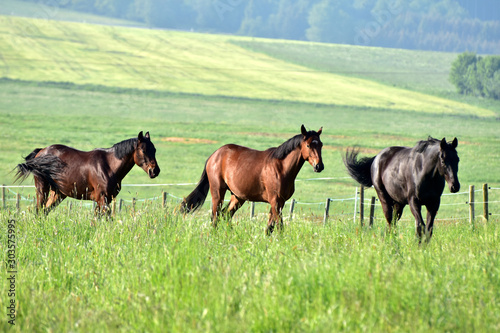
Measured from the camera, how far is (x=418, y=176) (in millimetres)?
8992

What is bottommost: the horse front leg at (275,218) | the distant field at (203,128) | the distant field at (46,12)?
the horse front leg at (275,218)

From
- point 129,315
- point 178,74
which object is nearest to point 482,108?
point 178,74

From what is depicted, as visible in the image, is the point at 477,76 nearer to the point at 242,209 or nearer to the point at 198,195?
the point at 242,209

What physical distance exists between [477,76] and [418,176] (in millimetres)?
89149

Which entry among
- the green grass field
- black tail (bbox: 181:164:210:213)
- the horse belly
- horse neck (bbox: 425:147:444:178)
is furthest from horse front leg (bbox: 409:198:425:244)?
black tail (bbox: 181:164:210:213)

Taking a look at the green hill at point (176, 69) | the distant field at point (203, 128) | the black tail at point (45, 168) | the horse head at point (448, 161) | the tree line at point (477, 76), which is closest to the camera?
the horse head at point (448, 161)

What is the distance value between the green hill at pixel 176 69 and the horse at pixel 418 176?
61716 mm

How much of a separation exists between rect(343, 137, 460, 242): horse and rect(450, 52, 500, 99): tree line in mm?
82647

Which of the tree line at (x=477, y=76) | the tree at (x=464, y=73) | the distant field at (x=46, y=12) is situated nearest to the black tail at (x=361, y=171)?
the tree line at (x=477, y=76)

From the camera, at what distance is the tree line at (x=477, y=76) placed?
88644 mm

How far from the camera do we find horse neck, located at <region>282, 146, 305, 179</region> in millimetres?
9047

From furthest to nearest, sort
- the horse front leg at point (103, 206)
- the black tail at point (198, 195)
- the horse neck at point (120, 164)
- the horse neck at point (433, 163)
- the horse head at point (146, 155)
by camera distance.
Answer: the black tail at point (198, 195) → the horse neck at point (120, 164) → the horse head at point (146, 155) → the horse front leg at point (103, 206) → the horse neck at point (433, 163)

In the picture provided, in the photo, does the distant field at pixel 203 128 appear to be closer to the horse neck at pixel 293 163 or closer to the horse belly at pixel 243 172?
the horse belly at pixel 243 172

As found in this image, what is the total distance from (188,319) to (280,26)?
199m
